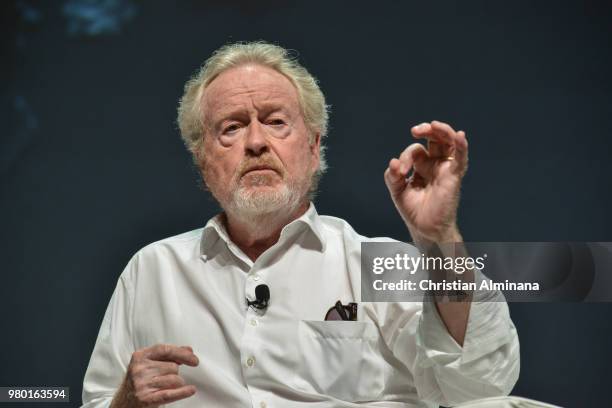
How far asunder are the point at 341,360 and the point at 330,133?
0.90 m

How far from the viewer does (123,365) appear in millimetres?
2121

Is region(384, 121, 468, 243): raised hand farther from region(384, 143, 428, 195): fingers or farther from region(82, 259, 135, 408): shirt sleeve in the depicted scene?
region(82, 259, 135, 408): shirt sleeve

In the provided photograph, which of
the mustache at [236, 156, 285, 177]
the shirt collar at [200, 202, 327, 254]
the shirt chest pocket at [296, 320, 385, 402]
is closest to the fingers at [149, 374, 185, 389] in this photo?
the shirt chest pocket at [296, 320, 385, 402]

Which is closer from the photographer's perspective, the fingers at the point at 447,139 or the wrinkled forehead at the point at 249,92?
the fingers at the point at 447,139

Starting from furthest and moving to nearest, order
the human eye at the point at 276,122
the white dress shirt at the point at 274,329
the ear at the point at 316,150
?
the ear at the point at 316,150 → the human eye at the point at 276,122 → the white dress shirt at the point at 274,329

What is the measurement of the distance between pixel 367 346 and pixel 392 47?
109cm

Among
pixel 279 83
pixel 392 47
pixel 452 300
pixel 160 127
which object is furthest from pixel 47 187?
pixel 452 300

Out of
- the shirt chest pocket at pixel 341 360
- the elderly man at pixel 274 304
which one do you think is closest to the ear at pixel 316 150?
the elderly man at pixel 274 304

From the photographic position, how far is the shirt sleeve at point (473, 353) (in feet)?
5.82

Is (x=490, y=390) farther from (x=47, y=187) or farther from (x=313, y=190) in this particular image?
(x=47, y=187)

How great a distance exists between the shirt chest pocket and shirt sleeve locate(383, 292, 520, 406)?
192 mm

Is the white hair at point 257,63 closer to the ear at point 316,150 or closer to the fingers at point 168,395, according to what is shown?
the ear at point 316,150

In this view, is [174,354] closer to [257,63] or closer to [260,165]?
[260,165]

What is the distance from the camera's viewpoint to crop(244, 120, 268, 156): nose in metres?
2.16
